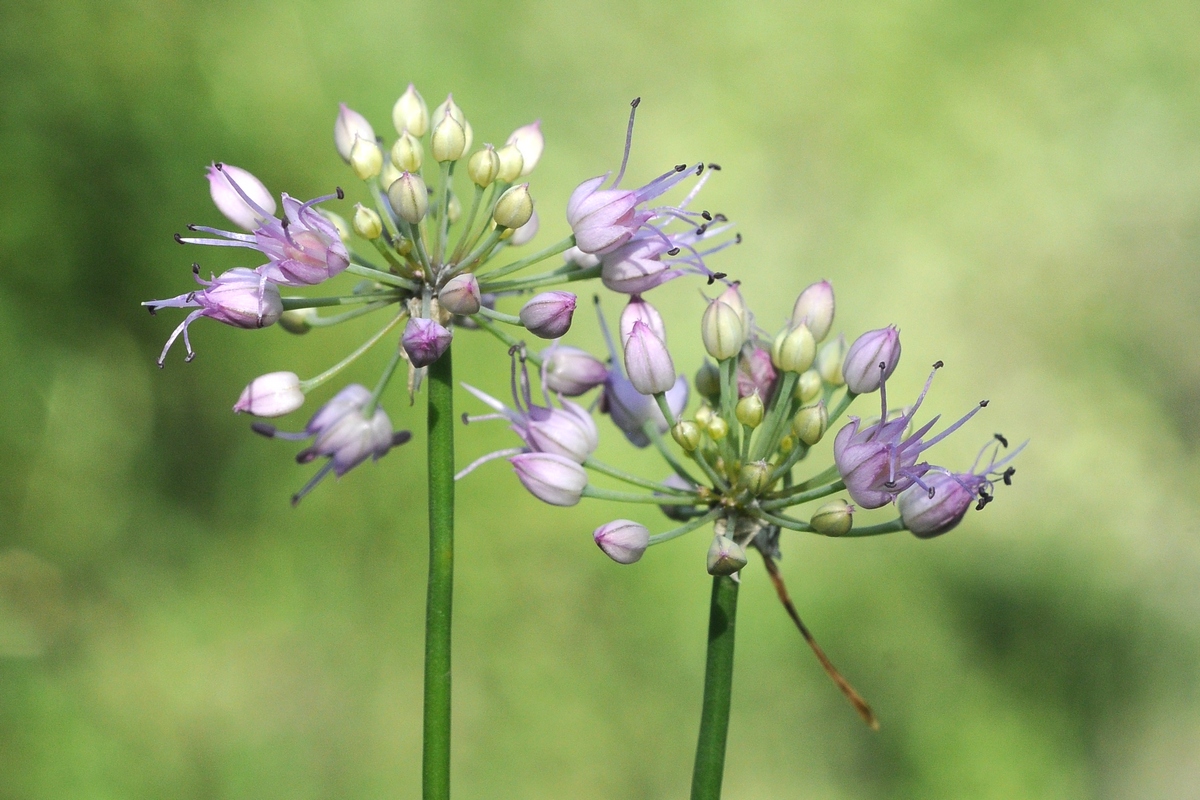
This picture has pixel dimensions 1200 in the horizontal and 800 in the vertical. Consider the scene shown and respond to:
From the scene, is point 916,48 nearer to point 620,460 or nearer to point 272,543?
point 620,460

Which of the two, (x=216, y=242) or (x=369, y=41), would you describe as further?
(x=369, y=41)

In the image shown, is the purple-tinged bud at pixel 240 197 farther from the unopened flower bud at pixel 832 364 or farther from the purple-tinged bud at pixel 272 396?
the unopened flower bud at pixel 832 364

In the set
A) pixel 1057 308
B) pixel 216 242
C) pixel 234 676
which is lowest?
pixel 234 676

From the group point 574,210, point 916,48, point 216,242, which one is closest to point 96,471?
point 216,242

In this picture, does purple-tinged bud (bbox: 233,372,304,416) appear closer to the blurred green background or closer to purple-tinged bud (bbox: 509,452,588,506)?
purple-tinged bud (bbox: 509,452,588,506)

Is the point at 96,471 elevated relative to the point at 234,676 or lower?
elevated

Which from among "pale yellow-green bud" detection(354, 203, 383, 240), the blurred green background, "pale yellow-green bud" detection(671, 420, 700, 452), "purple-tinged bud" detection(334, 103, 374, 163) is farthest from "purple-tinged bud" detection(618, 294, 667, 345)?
the blurred green background

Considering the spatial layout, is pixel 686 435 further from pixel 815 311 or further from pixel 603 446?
pixel 603 446
